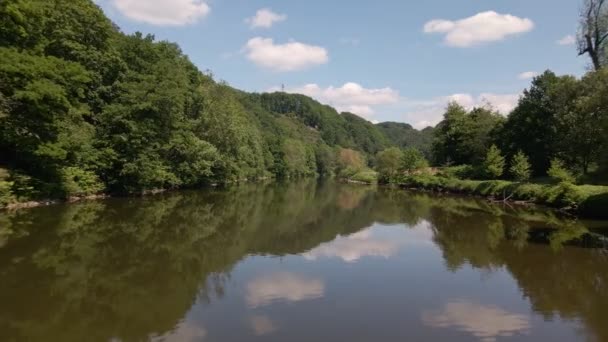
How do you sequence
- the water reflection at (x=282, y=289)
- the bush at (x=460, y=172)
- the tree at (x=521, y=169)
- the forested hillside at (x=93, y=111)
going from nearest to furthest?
the water reflection at (x=282, y=289) < the forested hillside at (x=93, y=111) < the tree at (x=521, y=169) < the bush at (x=460, y=172)

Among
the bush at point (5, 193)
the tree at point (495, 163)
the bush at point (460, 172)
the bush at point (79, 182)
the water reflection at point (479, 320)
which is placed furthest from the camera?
the bush at point (460, 172)

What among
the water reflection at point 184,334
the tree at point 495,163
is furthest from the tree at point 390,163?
the water reflection at point 184,334

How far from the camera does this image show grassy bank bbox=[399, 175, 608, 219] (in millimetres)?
27559

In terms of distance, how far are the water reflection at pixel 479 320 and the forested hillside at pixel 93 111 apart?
85.1 feet

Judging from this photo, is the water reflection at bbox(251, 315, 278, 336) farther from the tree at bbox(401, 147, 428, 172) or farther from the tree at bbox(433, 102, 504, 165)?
the tree at bbox(401, 147, 428, 172)

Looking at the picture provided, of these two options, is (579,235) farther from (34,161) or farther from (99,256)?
(34,161)

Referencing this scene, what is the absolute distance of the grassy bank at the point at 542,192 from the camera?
2756cm

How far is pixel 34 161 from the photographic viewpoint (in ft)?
96.2

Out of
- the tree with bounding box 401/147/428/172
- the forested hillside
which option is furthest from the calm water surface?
the tree with bounding box 401/147/428/172

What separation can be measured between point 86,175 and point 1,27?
474 inches

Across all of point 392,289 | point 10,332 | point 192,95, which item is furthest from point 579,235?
point 192,95

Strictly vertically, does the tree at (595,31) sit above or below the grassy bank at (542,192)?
above

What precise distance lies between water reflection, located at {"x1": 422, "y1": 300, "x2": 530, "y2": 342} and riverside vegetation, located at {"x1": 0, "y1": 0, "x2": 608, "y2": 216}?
65.5 ft

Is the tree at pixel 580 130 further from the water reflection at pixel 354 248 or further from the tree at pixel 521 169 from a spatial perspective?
the water reflection at pixel 354 248
